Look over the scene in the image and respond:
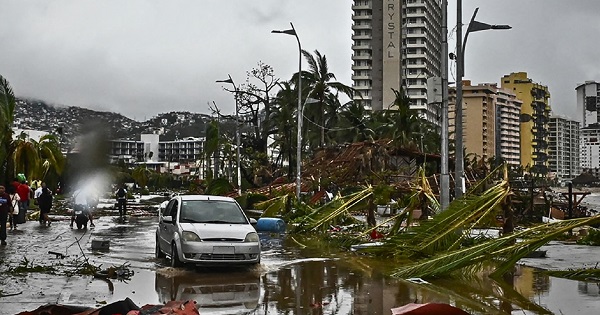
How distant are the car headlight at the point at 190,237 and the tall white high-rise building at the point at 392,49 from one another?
96.9 m

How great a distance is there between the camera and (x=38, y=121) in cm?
5059

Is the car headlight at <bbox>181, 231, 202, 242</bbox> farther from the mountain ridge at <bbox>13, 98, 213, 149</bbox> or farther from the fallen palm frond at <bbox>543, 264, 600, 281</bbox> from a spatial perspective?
the fallen palm frond at <bbox>543, 264, 600, 281</bbox>

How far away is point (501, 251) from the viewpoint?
1055 cm

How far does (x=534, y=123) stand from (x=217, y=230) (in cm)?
13423

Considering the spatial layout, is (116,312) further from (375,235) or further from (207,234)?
(375,235)

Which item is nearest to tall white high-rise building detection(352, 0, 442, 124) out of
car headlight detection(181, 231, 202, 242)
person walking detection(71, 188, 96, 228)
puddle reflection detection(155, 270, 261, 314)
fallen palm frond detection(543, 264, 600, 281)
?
person walking detection(71, 188, 96, 228)

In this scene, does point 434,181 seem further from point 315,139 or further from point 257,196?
point 315,139

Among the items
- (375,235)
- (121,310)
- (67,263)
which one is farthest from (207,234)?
(375,235)

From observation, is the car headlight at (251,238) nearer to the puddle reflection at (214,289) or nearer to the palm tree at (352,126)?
the puddle reflection at (214,289)

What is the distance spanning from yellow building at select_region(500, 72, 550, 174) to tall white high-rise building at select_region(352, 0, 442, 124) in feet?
97.0

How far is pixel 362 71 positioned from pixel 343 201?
98.1 m

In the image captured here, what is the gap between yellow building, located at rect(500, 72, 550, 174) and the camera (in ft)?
458

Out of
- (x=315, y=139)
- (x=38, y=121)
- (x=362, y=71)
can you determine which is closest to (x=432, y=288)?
(x=38, y=121)

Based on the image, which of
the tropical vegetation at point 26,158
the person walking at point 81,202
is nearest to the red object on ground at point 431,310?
the person walking at point 81,202
